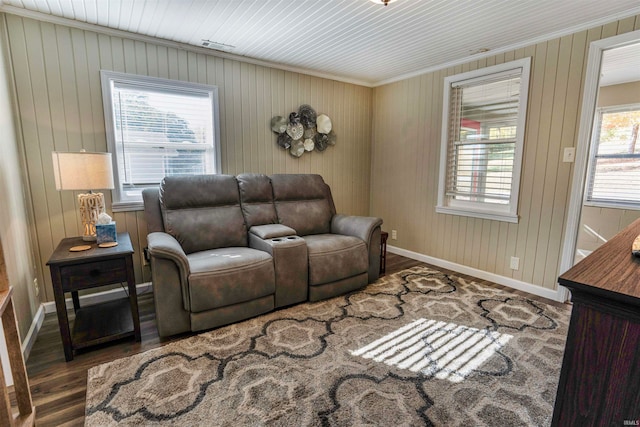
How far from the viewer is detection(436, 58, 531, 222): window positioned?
9.78 feet

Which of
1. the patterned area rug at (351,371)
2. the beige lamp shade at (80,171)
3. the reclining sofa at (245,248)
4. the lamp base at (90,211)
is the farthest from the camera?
the lamp base at (90,211)

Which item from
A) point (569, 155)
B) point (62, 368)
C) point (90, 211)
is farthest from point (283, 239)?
point (569, 155)

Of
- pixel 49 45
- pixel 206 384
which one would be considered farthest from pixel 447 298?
pixel 49 45

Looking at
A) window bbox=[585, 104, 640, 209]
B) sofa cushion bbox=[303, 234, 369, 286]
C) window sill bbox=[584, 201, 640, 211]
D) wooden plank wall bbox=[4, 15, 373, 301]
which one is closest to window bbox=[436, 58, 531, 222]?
sofa cushion bbox=[303, 234, 369, 286]

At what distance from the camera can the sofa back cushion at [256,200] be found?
2.96m

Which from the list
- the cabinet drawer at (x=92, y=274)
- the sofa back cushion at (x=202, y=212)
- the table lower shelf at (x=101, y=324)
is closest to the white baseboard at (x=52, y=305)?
the table lower shelf at (x=101, y=324)

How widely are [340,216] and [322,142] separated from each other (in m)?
1.10

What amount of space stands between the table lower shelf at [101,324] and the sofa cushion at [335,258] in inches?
55.2

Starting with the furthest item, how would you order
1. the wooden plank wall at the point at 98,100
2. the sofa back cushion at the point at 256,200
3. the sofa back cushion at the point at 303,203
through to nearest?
the sofa back cushion at the point at 303,203, the sofa back cushion at the point at 256,200, the wooden plank wall at the point at 98,100

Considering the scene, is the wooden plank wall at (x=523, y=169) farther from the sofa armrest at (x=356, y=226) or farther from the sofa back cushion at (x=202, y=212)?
the sofa back cushion at (x=202, y=212)

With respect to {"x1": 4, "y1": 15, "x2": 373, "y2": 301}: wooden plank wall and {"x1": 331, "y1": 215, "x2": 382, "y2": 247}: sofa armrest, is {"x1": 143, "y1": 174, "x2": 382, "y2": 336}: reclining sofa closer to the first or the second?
{"x1": 331, "y1": 215, "x2": 382, "y2": 247}: sofa armrest

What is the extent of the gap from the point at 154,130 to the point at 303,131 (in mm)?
1604

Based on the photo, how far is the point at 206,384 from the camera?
1687mm

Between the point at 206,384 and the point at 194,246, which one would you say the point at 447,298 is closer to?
the point at 206,384
